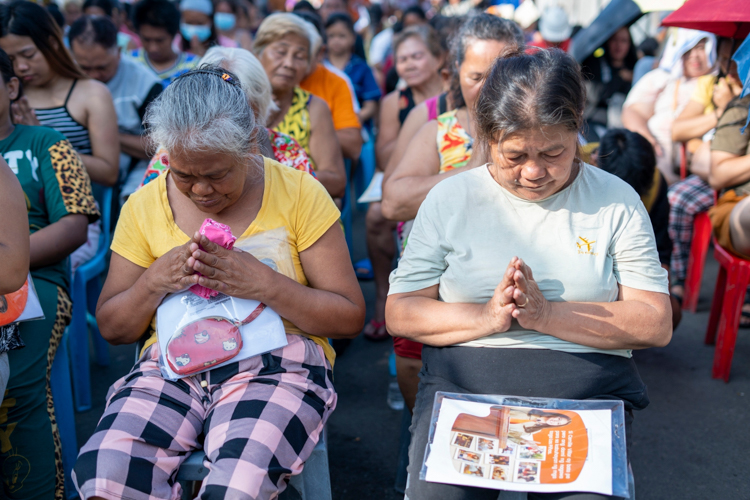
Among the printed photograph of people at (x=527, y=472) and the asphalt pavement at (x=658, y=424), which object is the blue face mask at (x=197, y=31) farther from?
the printed photograph of people at (x=527, y=472)

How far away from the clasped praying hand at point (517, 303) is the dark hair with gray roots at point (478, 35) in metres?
1.40

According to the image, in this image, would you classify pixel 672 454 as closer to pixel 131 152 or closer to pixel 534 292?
pixel 534 292

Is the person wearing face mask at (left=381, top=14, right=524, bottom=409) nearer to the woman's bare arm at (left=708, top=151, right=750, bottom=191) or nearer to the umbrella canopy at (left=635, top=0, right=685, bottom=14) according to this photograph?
the woman's bare arm at (left=708, top=151, right=750, bottom=191)

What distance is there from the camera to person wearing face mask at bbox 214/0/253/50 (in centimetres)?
707

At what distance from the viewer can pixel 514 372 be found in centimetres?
178

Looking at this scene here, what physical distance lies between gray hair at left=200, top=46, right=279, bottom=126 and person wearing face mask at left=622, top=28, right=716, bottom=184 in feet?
9.31

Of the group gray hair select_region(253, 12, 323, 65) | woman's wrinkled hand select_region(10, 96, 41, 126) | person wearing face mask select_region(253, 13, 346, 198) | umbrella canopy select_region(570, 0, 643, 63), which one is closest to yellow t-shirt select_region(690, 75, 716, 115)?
umbrella canopy select_region(570, 0, 643, 63)

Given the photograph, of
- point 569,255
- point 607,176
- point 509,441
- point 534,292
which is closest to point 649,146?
point 607,176

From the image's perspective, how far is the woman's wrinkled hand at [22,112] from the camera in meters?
2.81

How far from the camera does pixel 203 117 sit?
186cm

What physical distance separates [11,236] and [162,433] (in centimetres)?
68

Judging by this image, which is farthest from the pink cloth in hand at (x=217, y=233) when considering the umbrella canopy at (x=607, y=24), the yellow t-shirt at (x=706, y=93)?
the umbrella canopy at (x=607, y=24)

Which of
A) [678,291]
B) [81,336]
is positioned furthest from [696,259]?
[81,336]

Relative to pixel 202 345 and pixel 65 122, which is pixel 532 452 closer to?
pixel 202 345
